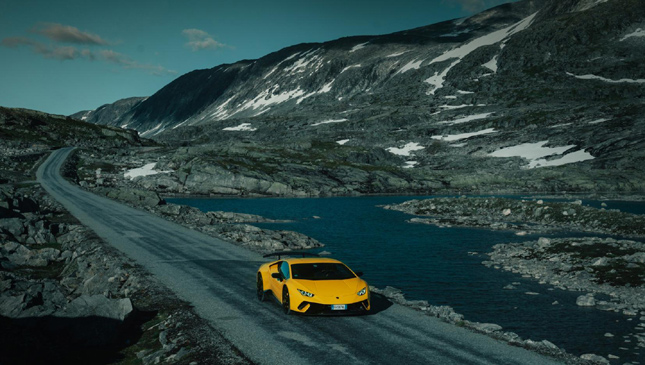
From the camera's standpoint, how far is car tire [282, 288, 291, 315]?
56.2 feet

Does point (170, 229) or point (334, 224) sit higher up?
point (170, 229)

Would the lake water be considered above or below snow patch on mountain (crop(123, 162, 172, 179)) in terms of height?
below

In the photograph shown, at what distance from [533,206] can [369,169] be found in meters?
77.7

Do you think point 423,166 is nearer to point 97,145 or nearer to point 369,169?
point 369,169

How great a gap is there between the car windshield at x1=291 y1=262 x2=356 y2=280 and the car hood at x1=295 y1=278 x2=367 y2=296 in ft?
1.28

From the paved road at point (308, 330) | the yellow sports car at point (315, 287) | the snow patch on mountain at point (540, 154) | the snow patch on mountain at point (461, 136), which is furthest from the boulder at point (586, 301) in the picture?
the snow patch on mountain at point (461, 136)

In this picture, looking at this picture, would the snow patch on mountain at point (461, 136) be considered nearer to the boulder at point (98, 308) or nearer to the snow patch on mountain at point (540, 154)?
the snow patch on mountain at point (540, 154)

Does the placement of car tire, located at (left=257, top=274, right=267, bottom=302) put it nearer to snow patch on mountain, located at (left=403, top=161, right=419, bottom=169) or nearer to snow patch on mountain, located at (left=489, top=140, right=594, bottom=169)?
snow patch on mountain, located at (left=489, top=140, right=594, bottom=169)

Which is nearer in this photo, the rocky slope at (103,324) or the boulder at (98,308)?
the rocky slope at (103,324)

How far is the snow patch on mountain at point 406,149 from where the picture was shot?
579ft

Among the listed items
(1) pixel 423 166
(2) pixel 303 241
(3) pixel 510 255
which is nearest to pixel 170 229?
(2) pixel 303 241

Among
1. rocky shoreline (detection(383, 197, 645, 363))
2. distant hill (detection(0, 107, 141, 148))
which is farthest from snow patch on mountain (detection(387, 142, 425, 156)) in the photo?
rocky shoreline (detection(383, 197, 645, 363))

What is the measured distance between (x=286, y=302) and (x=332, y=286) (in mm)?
1854

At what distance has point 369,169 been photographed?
137875mm
